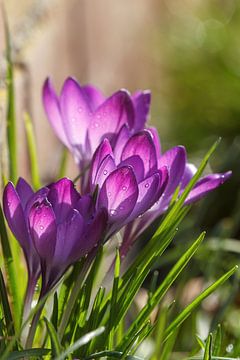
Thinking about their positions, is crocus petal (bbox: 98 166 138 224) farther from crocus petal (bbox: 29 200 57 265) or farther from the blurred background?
the blurred background

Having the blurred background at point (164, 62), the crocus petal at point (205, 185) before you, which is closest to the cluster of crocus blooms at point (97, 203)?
the crocus petal at point (205, 185)

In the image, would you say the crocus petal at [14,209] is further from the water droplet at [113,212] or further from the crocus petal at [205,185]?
the crocus petal at [205,185]

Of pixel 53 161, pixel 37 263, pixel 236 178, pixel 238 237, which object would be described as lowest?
pixel 238 237

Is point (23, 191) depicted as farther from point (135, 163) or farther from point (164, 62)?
point (164, 62)

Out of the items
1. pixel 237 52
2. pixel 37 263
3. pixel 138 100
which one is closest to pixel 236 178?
pixel 237 52

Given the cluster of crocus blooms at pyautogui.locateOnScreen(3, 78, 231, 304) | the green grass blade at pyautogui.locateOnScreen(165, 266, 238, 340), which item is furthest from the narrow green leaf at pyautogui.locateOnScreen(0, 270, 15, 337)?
the green grass blade at pyautogui.locateOnScreen(165, 266, 238, 340)

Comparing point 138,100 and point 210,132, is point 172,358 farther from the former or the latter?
point 210,132

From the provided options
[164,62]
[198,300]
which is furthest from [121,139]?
[164,62]

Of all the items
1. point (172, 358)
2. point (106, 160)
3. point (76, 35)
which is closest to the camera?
point (106, 160)
